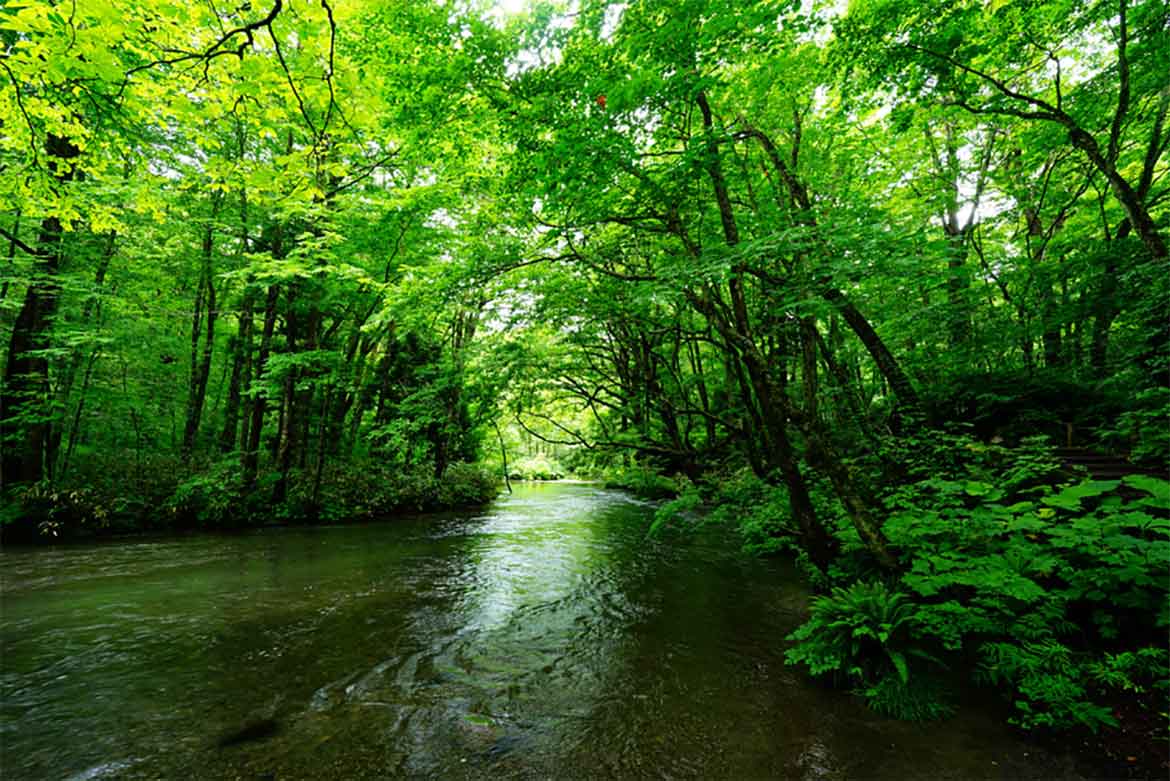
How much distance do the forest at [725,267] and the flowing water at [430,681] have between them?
0.65 m

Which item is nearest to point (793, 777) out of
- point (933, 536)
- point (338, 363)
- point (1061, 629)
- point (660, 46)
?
point (1061, 629)

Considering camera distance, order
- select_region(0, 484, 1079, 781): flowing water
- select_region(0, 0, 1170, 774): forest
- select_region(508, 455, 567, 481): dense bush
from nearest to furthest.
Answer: select_region(0, 484, 1079, 781): flowing water < select_region(0, 0, 1170, 774): forest < select_region(508, 455, 567, 481): dense bush

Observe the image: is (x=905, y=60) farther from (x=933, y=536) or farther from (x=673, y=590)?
(x=673, y=590)

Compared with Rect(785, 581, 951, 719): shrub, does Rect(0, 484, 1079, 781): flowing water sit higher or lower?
lower

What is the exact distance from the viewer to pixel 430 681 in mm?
3982

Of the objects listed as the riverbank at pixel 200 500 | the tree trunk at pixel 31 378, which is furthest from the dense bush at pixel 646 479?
the tree trunk at pixel 31 378

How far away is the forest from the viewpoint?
3.54 metres

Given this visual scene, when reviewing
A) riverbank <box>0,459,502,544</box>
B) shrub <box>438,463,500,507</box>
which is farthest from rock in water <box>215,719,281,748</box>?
shrub <box>438,463,500,507</box>

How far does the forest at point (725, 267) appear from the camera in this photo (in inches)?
139

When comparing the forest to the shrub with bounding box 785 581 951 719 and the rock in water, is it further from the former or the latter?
the rock in water

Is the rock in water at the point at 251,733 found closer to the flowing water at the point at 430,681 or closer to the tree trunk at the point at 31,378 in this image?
the flowing water at the point at 430,681

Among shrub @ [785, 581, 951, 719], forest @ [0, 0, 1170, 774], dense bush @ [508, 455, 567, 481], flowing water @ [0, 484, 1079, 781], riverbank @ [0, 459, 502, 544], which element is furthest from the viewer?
dense bush @ [508, 455, 567, 481]

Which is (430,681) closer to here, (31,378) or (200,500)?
(200,500)

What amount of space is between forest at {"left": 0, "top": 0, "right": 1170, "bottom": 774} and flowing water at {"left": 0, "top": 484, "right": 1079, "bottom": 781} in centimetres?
65
